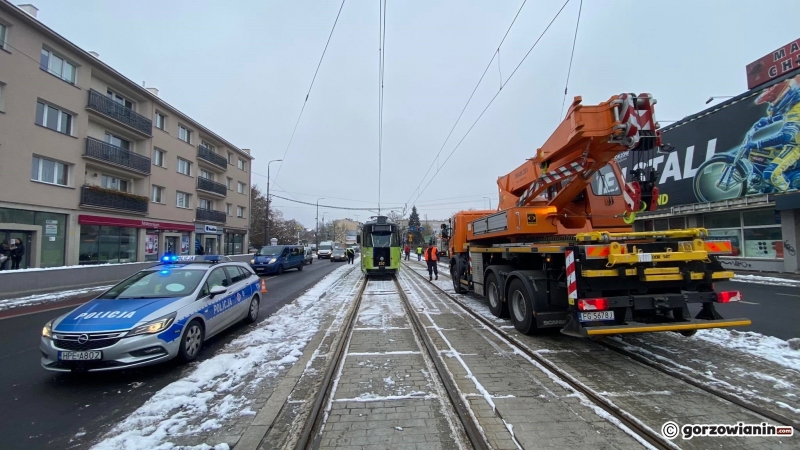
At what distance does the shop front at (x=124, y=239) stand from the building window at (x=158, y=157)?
4.38 metres

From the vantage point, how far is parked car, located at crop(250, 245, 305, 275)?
21844 mm

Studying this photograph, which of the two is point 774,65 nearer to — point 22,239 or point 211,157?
point 22,239

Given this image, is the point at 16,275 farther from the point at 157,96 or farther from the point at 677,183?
the point at 677,183

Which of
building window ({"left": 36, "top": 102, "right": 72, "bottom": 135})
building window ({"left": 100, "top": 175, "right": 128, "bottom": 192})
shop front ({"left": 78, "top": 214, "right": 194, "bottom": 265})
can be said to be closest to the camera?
building window ({"left": 36, "top": 102, "right": 72, "bottom": 135})

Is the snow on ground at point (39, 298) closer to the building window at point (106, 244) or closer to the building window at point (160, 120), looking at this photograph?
the building window at point (106, 244)

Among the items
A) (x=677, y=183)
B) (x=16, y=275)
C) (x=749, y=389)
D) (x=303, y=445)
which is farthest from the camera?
(x=677, y=183)

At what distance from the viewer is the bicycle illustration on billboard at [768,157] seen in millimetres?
16469

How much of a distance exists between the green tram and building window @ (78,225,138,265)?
1541cm

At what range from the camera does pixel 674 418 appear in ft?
11.3

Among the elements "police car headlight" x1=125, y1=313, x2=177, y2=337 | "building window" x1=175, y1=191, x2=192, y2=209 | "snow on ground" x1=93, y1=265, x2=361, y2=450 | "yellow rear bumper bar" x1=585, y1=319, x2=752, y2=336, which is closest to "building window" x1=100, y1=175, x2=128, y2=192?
"building window" x1=175, y1=191, x2=192, y2=209

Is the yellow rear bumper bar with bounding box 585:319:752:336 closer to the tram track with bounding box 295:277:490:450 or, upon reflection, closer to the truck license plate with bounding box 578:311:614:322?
the truck license plate with bounding box 578:311:614:322

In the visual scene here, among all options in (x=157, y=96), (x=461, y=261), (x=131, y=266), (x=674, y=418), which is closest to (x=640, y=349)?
(x=674, y=418)

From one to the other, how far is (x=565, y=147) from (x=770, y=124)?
19164mm

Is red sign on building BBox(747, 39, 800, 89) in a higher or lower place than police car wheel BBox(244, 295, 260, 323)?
A: higher
